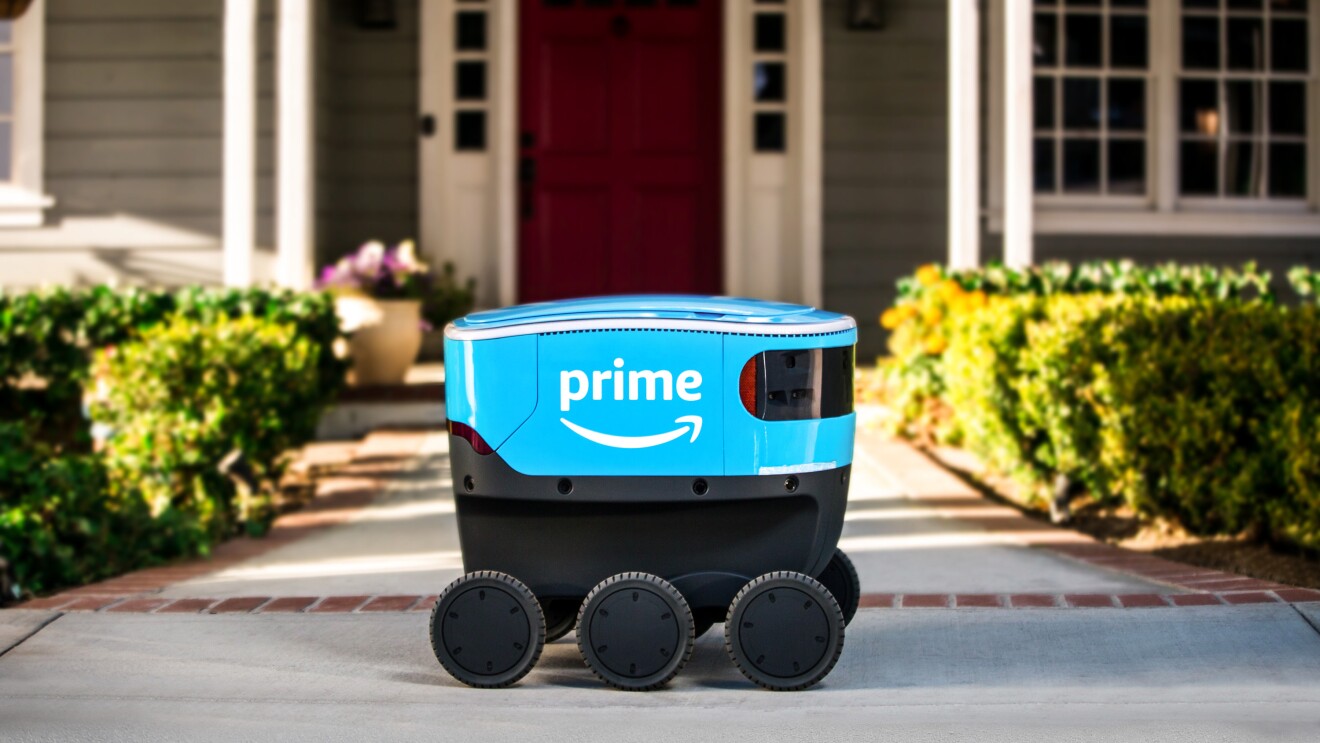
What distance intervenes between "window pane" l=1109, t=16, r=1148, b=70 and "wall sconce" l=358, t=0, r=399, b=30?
4.65m

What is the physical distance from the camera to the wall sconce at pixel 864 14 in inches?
406

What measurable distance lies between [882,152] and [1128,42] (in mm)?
1806

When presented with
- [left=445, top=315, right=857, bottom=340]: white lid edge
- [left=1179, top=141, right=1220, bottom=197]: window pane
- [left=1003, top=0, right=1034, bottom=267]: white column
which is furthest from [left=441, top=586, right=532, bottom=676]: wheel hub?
[left=1179, top=141, right=1220, bottom=197]: window pane

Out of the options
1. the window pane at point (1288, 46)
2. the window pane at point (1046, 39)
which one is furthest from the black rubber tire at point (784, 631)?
the window pane at point (1288, 46)

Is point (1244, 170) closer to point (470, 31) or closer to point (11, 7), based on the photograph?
point (470, 31)

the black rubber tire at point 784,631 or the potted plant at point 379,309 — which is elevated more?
the potted plant at point 379,309

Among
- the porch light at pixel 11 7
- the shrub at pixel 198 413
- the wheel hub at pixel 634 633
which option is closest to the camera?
the wheel hub at pixel 634 633

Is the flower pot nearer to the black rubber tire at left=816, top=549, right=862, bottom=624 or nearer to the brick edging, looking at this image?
the brick edging

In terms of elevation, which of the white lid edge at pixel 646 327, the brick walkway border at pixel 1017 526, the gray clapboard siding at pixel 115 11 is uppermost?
the gray clapboard siding at pixel 115 11

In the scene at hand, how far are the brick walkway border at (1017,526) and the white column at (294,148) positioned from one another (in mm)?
3313

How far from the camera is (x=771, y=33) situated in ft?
34.8

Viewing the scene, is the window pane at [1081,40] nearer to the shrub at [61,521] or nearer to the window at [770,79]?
the window at [770,79]

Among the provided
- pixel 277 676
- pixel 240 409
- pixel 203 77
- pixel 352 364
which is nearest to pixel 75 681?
pixel 277 676

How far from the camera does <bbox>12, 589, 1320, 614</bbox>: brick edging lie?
4715mm
